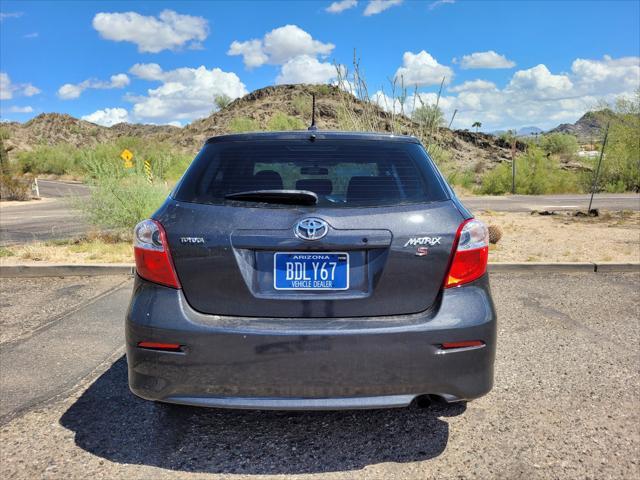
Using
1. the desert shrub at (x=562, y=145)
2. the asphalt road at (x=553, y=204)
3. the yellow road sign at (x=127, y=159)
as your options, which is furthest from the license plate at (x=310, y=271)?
the desert shrub at (x=562, y=145)

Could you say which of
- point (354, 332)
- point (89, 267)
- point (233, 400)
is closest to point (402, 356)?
point (354, 332)

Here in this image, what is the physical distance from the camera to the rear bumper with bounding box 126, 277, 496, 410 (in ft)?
7.93

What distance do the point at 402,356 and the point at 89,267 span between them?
5.92m

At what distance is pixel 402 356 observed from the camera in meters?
2.44

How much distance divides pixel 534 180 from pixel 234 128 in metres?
40.8

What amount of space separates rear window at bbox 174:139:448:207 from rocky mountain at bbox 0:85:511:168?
132 feet

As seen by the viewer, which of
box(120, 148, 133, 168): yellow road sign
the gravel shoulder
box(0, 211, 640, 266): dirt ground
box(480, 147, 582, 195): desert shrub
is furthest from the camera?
box(480, 147, 582, 195): desert shrub

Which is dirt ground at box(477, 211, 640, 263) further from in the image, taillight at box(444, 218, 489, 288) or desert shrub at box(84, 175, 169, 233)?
desert shrub at box(84, 175, 169, 233)

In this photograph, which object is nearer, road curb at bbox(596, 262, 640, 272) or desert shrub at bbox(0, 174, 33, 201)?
road curb at bbox(596, 262, 640, 272)

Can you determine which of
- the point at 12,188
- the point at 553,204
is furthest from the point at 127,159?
the point at 12,188

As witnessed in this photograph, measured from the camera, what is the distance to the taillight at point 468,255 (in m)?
2.55

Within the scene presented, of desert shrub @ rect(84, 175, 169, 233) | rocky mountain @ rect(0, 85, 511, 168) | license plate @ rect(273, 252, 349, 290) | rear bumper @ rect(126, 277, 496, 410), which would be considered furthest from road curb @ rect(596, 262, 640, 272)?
rocky mountain @ rect(0, 85, 511, 168)

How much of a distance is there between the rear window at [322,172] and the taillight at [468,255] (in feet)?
0.72

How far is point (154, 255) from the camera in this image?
2590 millimetres
